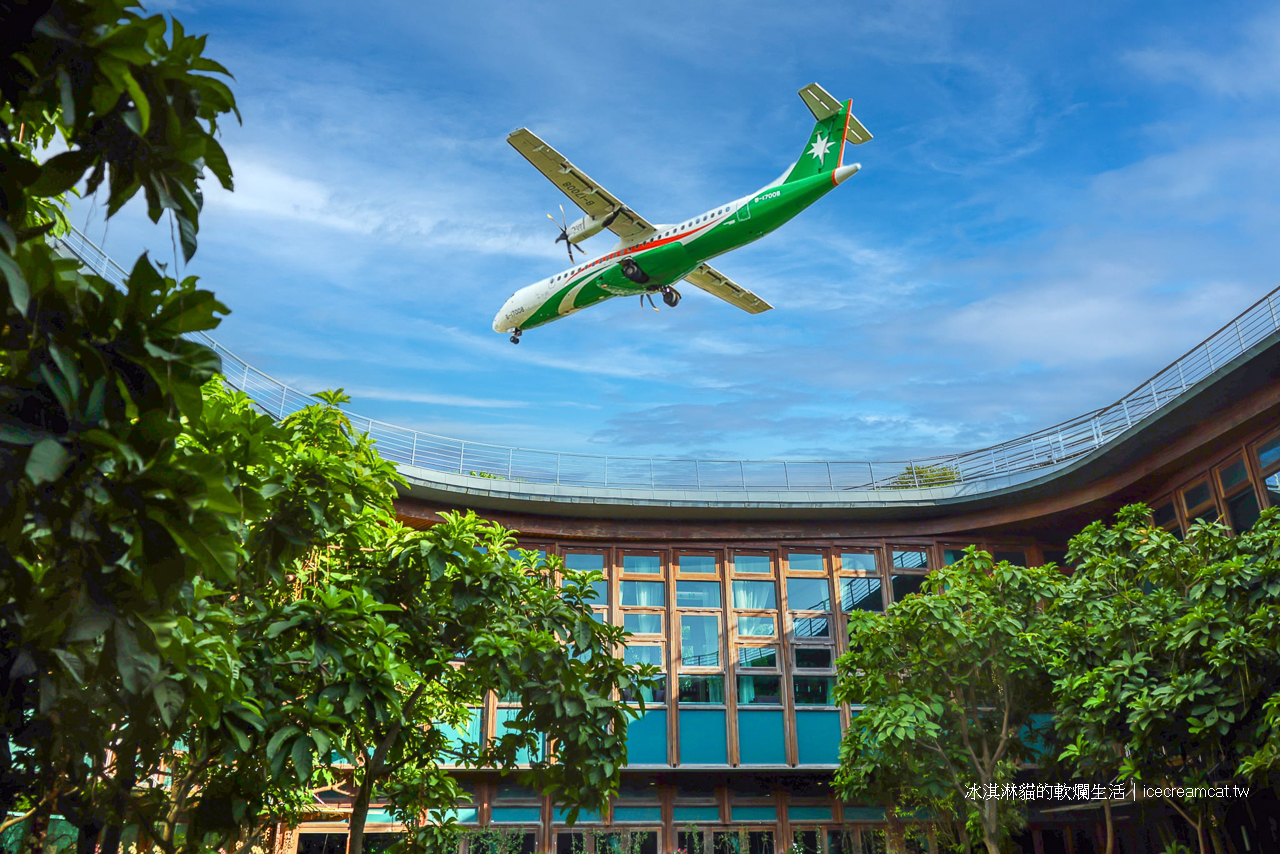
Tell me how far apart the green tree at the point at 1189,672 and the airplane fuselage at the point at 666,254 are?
814 centimetres

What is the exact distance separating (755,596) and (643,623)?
102 inches

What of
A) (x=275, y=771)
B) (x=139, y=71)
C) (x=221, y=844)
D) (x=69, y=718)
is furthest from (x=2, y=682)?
(x=221, y=844)

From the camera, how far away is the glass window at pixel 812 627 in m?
21.4

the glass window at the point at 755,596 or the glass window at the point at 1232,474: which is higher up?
the glass window at the point at 1232,474

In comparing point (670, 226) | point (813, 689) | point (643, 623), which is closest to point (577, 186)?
point (670, 226)

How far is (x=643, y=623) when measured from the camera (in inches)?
842

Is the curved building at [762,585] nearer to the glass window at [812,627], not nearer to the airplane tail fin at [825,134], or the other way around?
the glass window at [812,627]

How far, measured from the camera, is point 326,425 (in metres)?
8.92

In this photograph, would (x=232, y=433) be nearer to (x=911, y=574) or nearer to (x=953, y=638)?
(x=953, y=638)

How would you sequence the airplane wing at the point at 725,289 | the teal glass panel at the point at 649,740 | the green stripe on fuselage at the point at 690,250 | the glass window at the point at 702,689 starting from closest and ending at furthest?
the green stripe on fuselage at the point at 690,250, the teal glass panel at the point at 649,740, the glass window at the point at 702,689, the airplane wing at the point at 725,289

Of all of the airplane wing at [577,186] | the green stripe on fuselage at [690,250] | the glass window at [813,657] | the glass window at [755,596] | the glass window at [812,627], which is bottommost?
the glass window at [813,657]

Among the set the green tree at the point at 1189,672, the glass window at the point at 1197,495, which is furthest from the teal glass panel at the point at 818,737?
the glass window at the point at 1197,495

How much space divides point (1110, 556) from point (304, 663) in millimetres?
11895

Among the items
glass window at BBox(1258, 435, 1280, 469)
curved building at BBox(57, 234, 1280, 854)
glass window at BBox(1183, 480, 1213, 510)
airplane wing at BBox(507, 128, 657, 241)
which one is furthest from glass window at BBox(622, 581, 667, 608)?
glass window at BBox(1258, 435, 1280, 469)
